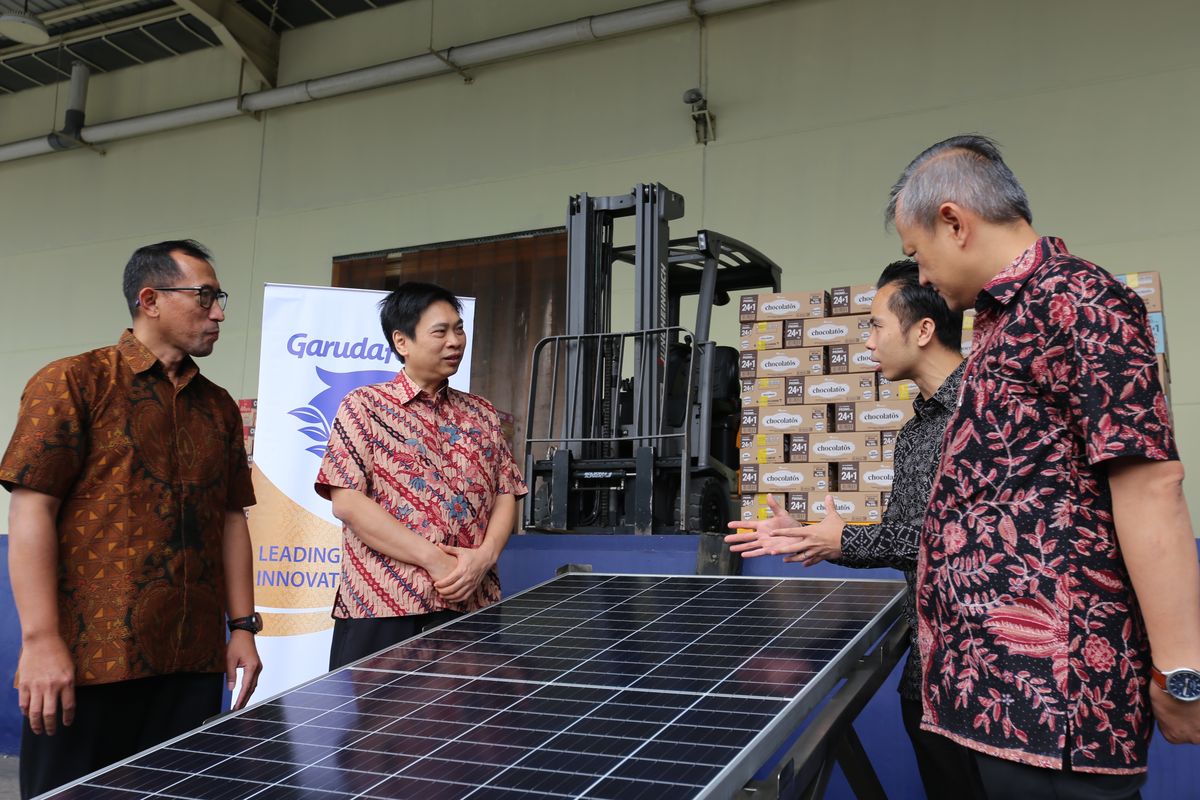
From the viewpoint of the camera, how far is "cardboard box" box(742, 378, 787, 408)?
6172 mm

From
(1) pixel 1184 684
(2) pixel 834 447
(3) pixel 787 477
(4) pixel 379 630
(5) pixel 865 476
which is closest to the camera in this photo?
(1) pixel 1184 684

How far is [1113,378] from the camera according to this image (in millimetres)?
1489

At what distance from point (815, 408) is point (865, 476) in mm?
509

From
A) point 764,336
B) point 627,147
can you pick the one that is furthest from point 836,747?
point 627,147

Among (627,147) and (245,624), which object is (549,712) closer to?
(245,624)

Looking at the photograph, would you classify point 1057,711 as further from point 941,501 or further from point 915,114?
point 915,114

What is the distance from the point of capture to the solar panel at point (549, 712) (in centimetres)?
146

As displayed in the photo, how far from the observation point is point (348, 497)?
9.53 ft

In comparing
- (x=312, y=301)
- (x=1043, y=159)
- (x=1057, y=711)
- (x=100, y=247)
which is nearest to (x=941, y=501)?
(x=1057, y=711)

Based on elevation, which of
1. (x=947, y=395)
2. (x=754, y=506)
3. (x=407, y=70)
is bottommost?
(x=754, y=506)

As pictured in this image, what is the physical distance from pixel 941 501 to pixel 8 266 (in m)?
16.1

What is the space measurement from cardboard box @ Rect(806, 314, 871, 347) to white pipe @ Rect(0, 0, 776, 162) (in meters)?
5.04

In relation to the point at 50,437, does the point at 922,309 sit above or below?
above

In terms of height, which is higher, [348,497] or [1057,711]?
[348,497]
